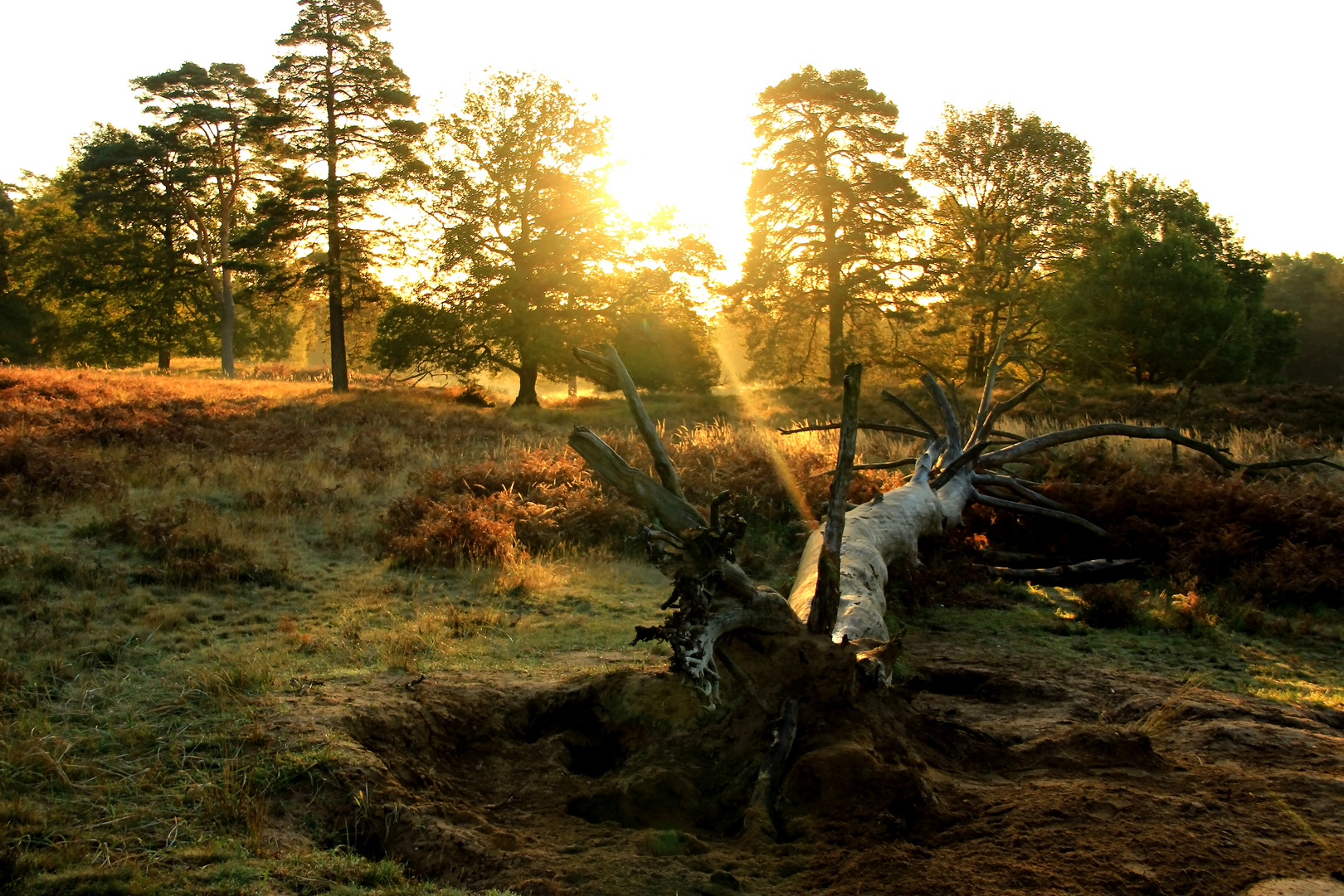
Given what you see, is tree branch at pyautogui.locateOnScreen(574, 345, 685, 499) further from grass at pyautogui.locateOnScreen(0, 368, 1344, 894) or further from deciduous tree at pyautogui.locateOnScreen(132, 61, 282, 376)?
deciduous tree at pyautogui.locateOnScreen(132, 61, 282, 376)

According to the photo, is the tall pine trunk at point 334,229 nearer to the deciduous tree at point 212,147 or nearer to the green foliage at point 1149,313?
the deciduous tree at point 212,147

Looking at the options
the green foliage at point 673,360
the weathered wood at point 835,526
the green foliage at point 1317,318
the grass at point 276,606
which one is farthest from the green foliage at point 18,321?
the green foliage at point 1317,318

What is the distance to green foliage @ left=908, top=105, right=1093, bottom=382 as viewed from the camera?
1348 inches

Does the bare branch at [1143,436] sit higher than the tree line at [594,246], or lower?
lower

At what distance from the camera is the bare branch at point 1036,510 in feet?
29.4

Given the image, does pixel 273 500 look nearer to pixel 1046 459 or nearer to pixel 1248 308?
pixel 1046 459

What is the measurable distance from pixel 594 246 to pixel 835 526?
2823cm

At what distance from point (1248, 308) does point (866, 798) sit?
134ft

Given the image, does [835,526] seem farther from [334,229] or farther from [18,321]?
[18,321]

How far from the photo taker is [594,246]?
3083 centimetres

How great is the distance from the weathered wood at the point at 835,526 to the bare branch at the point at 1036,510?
20.1 ft

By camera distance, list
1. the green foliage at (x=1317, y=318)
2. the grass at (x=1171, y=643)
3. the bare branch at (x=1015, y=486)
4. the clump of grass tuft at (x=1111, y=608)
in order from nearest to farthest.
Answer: the grass at (x=1171, y=643), the clump of grass tuft at (x=1111, y=608), the bare branch at (x=1015, y=486), the green foliage at (x=1317, y=318)

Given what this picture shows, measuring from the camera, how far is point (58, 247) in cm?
3609

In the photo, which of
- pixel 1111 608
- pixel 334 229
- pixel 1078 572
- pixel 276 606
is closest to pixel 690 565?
pixel 276 606
